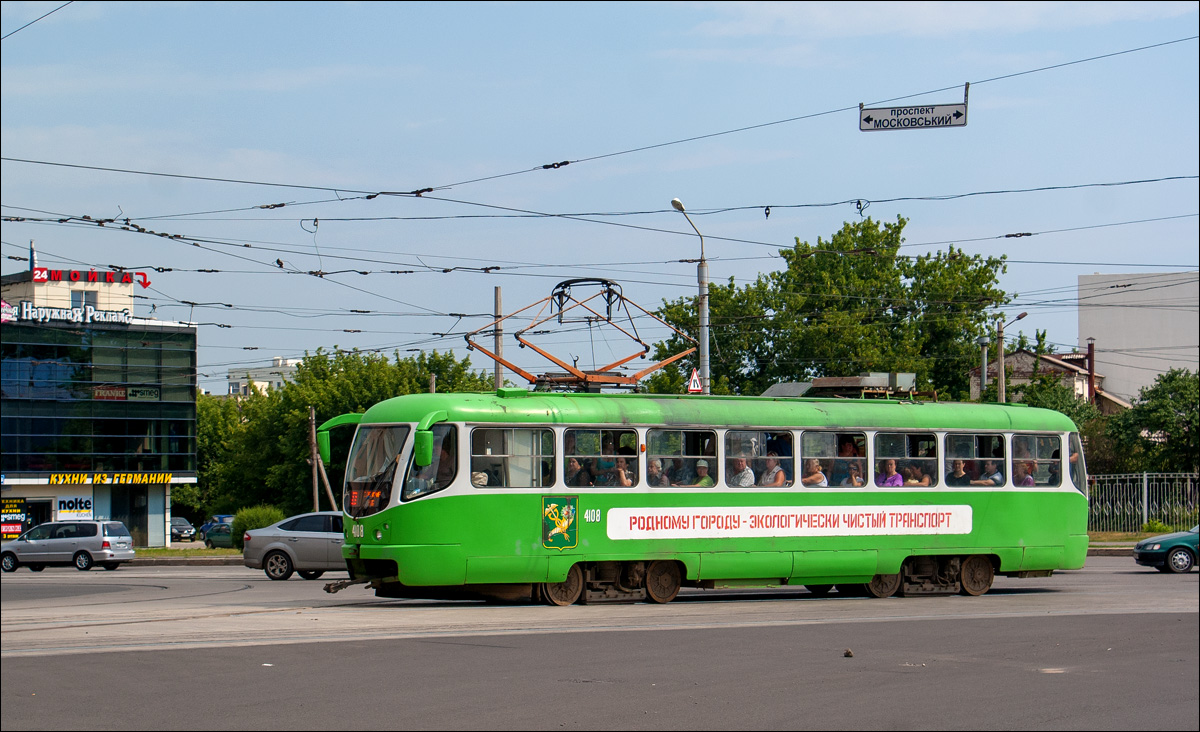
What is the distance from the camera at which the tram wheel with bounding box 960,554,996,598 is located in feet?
65.1

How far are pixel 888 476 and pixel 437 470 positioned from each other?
274 inches

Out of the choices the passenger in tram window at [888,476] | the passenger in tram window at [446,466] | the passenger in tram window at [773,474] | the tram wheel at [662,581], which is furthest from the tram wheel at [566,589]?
the passenger in tram window at [888,476]

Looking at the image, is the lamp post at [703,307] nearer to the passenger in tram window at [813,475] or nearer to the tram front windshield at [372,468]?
the passenger in tram window at [813,475]

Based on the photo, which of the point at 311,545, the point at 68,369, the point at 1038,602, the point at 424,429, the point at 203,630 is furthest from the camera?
the point at 68,369

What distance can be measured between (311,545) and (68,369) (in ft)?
118

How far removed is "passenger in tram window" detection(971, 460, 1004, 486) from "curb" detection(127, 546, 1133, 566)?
1373cm

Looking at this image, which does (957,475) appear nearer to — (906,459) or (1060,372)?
(906,459)

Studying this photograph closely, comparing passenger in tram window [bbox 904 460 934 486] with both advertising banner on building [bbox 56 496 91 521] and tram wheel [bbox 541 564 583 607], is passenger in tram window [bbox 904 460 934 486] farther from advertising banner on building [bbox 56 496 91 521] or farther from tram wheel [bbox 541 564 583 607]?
advertising banner on building [bbox 56 496 91 521]

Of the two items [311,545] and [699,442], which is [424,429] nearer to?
[699,442]

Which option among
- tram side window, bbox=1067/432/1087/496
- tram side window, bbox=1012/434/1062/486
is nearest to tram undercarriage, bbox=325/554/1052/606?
tram side window, bbox=1012/434/1062/486

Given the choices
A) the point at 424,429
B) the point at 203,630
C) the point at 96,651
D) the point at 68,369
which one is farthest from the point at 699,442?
the point at 68,369

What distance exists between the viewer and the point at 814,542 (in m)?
18.7

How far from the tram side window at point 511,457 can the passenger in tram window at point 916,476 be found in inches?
225

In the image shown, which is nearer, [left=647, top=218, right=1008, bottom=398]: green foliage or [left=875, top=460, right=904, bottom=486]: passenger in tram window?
[left=875, top=460, right=904, bottom=486]: passenger in tram window
